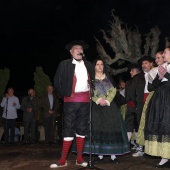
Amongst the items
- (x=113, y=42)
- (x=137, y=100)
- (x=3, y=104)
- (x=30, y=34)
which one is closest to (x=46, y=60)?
(x=30, y=34)

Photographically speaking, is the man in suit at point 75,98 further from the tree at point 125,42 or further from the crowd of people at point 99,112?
the tree at point 125,42

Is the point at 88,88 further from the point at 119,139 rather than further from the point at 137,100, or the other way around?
the point at 137,100

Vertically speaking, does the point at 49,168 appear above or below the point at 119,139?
below

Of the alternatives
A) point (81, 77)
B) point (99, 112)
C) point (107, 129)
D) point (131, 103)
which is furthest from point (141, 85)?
point (81, 77)

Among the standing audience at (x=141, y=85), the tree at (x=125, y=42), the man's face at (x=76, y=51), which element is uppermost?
the tree at (x=125, y=42)

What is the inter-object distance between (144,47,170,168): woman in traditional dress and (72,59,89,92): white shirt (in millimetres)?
1155

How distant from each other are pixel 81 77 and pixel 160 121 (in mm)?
1492

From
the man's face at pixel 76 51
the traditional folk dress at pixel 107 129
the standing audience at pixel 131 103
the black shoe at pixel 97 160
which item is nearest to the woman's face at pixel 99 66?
the traditional folk dress at pixel 107 129

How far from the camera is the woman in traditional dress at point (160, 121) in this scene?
4.62 metres

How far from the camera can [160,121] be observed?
469cm

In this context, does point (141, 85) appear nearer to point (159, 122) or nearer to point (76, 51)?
point (159, 122)

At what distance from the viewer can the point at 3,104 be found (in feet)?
32.6

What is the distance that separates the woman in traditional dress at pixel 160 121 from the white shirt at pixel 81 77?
1155mm

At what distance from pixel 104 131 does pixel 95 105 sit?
0.50 m
